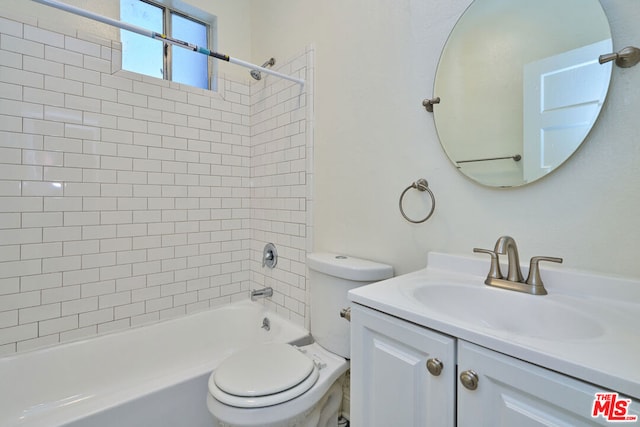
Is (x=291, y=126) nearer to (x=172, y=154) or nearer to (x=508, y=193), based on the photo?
(x=172, y=154)

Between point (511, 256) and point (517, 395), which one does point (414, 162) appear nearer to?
point (511, 256)

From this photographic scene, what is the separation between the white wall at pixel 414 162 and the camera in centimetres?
82

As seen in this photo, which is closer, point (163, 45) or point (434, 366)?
point (434, 366)

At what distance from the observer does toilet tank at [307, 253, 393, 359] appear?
1.30 meters

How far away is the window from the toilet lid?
77.0 inches

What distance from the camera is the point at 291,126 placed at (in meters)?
1.93

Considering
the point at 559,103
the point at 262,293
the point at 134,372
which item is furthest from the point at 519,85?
the point at 134,372

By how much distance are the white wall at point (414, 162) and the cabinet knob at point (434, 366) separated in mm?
546

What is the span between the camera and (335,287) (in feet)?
4.58

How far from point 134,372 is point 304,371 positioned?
1233mm

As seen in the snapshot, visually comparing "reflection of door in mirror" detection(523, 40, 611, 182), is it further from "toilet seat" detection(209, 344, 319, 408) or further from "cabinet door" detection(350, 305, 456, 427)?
"toilet seat" detection(209, 344, 319, 408)

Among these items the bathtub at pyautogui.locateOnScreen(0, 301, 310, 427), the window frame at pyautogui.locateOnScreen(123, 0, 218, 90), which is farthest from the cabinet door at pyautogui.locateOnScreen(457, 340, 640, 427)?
the window frame at pyautogui.locateOnScreen(123, 0, 218, 90)

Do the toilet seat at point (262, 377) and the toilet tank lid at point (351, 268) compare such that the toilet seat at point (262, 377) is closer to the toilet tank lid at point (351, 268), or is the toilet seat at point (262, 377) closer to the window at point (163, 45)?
the toilet tank lid at point (351, 268)

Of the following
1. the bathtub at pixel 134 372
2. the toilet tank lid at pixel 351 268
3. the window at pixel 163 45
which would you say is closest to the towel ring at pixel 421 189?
the toilet tank lid at pixel 351 268
